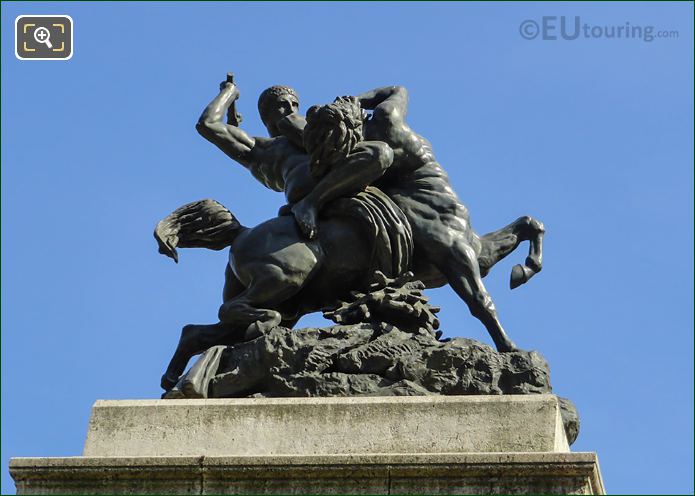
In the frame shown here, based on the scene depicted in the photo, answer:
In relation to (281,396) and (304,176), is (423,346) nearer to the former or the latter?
(281,396)

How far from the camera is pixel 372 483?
1202cm

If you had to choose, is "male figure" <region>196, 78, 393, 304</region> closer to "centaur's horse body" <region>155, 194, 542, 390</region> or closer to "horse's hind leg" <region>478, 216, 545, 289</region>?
"centaur's horse body" <region>155, 194, 542, 390</region>

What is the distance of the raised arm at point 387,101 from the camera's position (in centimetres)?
1488

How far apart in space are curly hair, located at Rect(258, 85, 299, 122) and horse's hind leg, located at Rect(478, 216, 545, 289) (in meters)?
2.31

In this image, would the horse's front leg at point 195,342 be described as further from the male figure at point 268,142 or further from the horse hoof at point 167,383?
the male figure at point 268,142

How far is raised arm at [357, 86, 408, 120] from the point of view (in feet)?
48.8

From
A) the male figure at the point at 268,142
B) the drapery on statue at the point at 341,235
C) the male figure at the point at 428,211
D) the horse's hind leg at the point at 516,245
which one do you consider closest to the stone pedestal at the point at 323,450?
the drapery on statue at the point at 341,235

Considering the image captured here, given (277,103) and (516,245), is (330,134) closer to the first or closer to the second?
(277,103)

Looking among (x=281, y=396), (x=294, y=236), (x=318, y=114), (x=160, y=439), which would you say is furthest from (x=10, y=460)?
(x=318, y=114)

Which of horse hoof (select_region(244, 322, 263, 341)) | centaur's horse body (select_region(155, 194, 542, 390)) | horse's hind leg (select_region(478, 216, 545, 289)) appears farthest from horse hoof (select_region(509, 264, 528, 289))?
horse hoof (select_region(244, 322, 263, 341))

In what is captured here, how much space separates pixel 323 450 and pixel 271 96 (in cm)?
421

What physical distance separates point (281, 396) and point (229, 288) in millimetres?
1765

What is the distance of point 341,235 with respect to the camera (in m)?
14.4

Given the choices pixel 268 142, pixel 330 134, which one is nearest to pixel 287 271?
pixel 330 134
